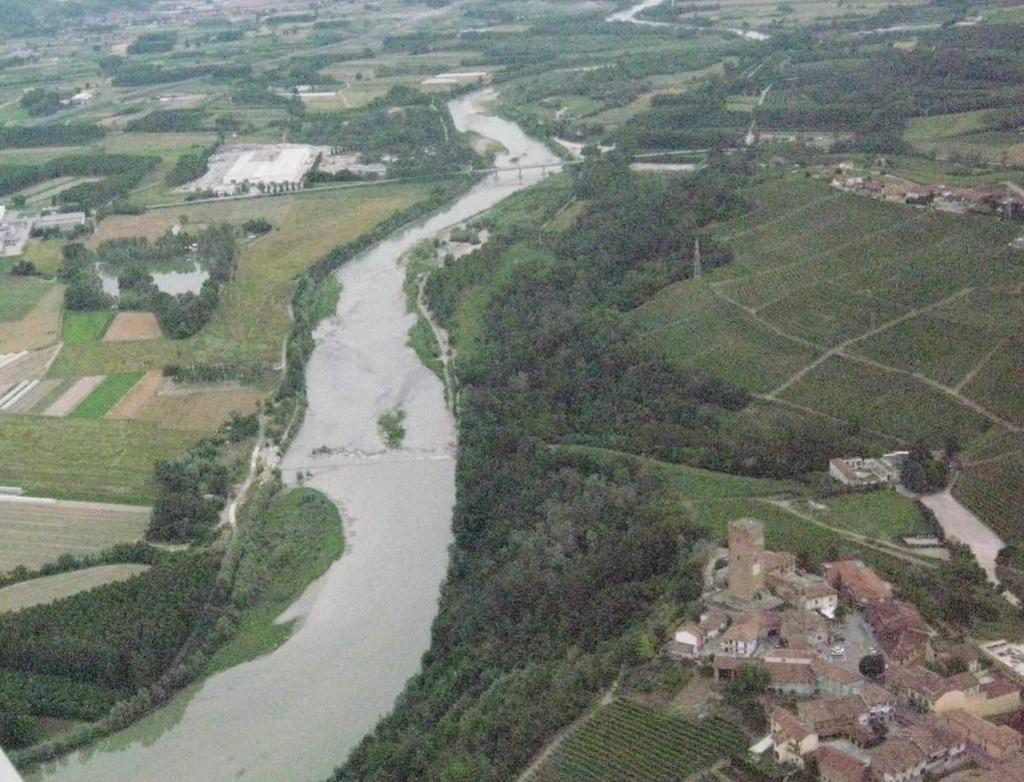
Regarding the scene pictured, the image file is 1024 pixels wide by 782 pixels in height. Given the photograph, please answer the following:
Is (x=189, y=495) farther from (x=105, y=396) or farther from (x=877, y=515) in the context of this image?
(x=877, y=515)

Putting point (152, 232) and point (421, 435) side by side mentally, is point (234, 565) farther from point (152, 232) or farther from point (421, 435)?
point (152, 232)

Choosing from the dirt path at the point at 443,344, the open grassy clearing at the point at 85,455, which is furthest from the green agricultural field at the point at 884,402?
the open grassy clearing at the point at 85,455

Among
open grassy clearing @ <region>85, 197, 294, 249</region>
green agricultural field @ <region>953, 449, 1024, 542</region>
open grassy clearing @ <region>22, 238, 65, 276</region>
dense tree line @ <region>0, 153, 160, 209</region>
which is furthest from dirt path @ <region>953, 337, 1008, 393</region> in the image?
dense tree line @ <region>0, 153, 160, 209</region>

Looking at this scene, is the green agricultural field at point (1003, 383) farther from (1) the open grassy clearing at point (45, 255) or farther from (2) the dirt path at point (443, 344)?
(1) the open grassy clearing at point (45, 255)

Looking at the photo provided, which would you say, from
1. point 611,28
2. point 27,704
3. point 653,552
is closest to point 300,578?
point 27,704

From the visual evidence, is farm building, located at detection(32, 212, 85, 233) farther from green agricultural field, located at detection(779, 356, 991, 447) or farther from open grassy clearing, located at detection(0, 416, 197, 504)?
green agricultural field, located at detection(779, 356, 991, 447)
